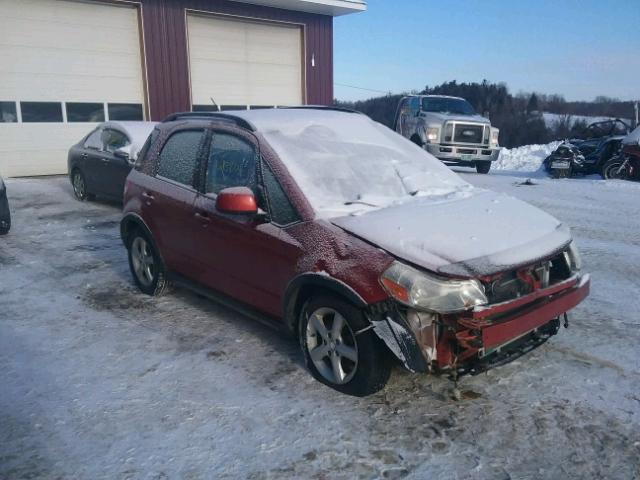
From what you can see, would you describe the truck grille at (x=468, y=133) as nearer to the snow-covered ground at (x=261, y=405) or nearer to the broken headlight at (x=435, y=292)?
the snow-covered ground at (x=261, y=405)

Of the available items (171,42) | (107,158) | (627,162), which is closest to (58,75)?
(171,42)

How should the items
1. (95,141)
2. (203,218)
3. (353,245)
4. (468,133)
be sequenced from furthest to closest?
(468,133) → (95,141) → (203,218) → (353,245)

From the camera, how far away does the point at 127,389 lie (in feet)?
11.0

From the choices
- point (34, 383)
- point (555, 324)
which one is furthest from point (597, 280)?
point (34, 383)

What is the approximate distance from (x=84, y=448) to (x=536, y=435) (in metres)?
2.34

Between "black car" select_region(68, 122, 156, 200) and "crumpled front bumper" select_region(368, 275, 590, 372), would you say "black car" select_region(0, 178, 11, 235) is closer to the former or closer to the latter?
"black car" select_region(68, 122, 156, 200)

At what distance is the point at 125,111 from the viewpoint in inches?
609

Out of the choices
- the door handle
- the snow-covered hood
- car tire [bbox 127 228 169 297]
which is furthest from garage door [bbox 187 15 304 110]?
the door handle

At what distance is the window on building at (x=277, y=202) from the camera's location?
3.43m

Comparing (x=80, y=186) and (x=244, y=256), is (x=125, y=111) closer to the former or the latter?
(x=80, y=186)

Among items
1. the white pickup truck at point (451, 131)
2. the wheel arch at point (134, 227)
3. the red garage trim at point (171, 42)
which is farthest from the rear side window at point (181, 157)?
the red garage trim at point (171, 42)

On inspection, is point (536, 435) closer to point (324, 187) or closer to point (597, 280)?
point (324, 187)

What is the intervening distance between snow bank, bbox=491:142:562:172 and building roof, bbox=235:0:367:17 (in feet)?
26.4

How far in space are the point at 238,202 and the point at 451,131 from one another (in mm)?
12354
